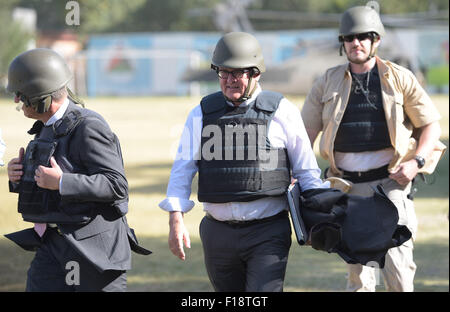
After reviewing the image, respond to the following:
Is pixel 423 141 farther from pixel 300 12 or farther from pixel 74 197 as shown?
pixel 300 12

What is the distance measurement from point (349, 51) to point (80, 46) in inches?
2792

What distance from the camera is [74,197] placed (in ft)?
13.6

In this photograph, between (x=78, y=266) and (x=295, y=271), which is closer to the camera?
(x=78, y=266)

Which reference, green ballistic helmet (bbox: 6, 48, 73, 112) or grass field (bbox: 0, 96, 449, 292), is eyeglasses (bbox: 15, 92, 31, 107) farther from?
grass field (bbox: 0, 96, 449, 292)

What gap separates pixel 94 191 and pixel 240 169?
87 centimetres

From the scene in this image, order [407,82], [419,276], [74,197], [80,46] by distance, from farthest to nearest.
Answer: [80,46]
[419,276]
[407,82]
[74,197]

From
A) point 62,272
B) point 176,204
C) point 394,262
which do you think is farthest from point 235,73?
point 394,262

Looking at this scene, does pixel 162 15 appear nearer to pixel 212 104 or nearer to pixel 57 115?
pixel 212 104

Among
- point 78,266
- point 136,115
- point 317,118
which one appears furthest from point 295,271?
point 136,115

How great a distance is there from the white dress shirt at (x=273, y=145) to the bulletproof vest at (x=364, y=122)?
1.31 meters

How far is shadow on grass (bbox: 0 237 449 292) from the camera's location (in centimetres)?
794

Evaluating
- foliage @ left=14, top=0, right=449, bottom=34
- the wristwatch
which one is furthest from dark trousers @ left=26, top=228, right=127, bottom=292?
foliage @ left=14, top=0, right=449, bottom=34

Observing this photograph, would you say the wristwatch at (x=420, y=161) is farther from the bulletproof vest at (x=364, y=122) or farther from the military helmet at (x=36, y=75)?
the military helmet at (x=36, y=75)

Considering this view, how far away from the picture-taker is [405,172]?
19.2 feet
